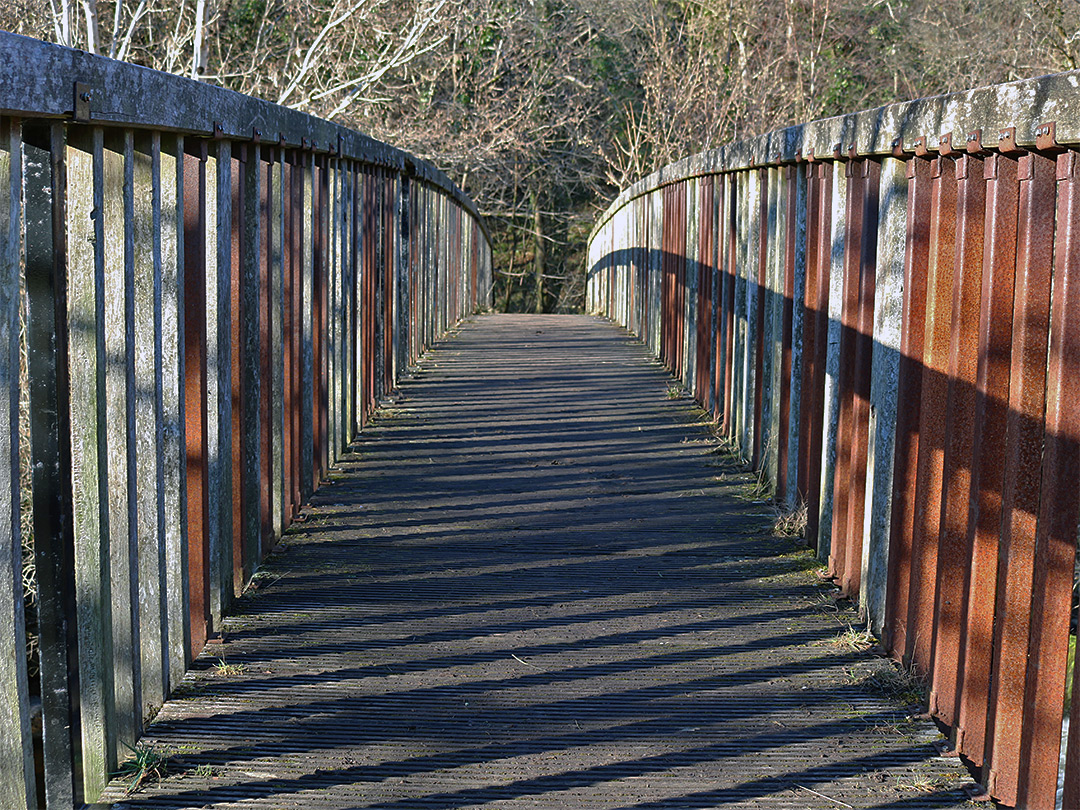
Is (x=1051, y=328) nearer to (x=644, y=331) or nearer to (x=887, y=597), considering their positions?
(x=887, y=597)

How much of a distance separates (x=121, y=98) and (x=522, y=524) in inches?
92.7

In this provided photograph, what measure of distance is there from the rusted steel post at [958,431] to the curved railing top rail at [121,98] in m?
1.83

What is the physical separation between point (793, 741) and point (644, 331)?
25.1 feet

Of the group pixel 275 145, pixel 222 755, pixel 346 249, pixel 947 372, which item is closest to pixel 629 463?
pixel 346 249

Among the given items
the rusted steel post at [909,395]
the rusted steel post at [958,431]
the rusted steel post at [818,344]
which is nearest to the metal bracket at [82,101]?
the rusted steel post at [958,431]

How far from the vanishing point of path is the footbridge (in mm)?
12

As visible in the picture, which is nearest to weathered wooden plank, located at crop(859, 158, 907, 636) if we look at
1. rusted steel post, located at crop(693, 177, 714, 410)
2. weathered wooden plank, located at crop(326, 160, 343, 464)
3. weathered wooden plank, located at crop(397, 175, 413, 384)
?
weathered wooden plank, located at crop(326, 160, 343, 464)

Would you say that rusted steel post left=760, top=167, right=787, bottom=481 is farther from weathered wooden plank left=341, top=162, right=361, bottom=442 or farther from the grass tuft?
the grass tuft

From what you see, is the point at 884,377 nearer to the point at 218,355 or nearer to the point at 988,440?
the point at 988,440

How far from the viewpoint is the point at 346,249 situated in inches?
217

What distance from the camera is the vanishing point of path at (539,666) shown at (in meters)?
2.54

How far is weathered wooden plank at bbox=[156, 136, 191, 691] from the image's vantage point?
2930mm

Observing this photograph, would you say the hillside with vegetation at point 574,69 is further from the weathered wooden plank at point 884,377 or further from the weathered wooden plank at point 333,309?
the weathered wooden plank at point 884,377

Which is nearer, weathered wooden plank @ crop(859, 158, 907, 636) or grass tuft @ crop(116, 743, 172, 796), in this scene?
grass tuft @ crop(116, 743, 172, 796)
